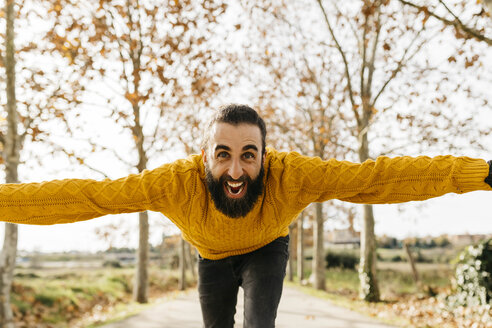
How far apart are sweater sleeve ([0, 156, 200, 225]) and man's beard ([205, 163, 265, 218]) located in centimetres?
28

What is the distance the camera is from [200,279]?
3.78m

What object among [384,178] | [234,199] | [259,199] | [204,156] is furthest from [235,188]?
[384,178]

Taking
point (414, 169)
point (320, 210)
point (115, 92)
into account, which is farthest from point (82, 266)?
point (414, 169)

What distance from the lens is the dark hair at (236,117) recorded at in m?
3.02

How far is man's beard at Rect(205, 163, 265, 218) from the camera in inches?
120

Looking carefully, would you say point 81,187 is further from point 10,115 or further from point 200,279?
point 10,115

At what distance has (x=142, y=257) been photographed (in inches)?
543

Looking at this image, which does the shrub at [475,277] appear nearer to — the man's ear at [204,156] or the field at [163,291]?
the field at [163,291]

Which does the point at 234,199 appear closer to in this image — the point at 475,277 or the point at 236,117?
the point at 236,117

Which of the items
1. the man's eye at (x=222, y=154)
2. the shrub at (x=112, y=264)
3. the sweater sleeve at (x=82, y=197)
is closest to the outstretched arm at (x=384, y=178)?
the man's eye at (x=222, y=154)

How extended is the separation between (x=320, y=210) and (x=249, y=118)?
15750 millimetres

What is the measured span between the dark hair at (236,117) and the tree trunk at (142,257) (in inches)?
441

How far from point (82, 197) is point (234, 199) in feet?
3.41

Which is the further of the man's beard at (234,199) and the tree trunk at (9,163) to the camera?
the tree trunk at (9,163)
